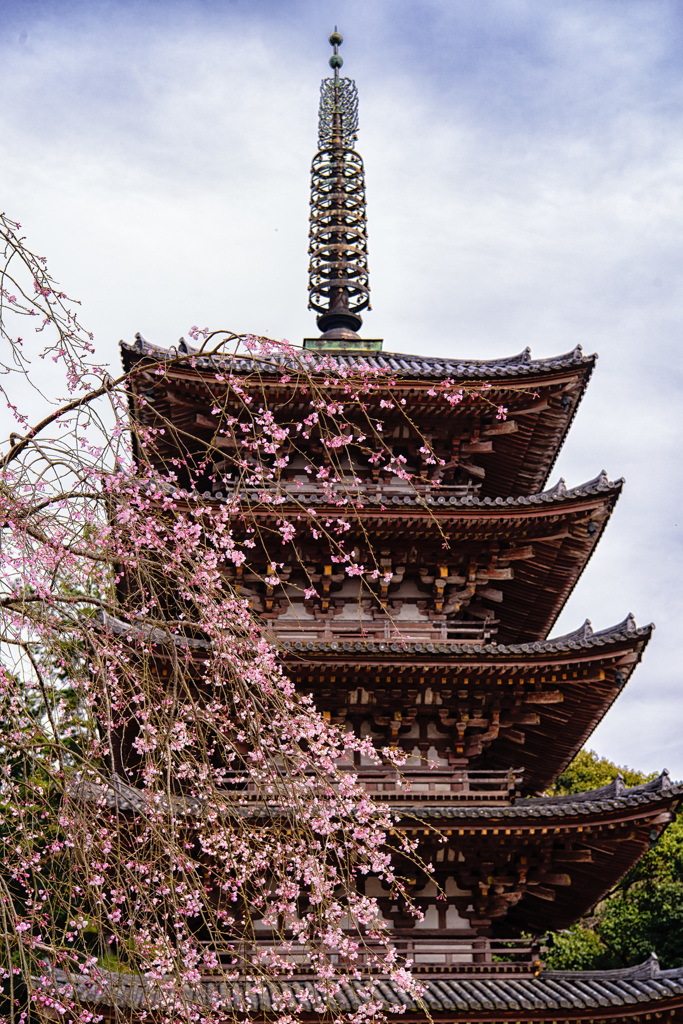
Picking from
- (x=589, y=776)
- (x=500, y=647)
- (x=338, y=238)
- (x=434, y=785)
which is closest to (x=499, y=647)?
(x=500, y=647)

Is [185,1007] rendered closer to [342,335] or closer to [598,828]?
[598,828]

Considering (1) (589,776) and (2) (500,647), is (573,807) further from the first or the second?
(1) (589,776)

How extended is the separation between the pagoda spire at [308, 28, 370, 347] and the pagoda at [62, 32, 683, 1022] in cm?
370

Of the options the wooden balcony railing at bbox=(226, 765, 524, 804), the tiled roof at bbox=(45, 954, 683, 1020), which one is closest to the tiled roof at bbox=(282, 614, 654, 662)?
the wooden balcony railing at bbox=(226, 765, 524, 804)

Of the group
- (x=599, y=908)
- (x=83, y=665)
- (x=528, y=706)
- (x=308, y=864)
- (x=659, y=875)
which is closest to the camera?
(x=83, y=665)

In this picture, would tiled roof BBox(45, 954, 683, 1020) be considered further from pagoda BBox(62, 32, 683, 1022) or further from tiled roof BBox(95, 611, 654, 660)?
tiled roof BBox(95, 611, 654, 660)

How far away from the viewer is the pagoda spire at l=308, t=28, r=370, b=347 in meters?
18.5

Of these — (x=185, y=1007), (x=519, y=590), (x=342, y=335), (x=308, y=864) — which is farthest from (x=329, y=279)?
(x=185, y=1007)

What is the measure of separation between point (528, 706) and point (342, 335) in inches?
304

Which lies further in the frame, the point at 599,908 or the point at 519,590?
the point at 599,908

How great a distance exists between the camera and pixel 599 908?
2581 centimetres

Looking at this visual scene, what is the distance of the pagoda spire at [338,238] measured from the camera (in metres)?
18.5

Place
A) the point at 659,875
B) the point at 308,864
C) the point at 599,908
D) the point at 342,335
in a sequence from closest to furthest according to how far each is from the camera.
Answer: the point at 308,864 < the point at 342,335 < the point at 659,875 < the point at 599,908

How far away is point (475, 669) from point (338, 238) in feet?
32.9
